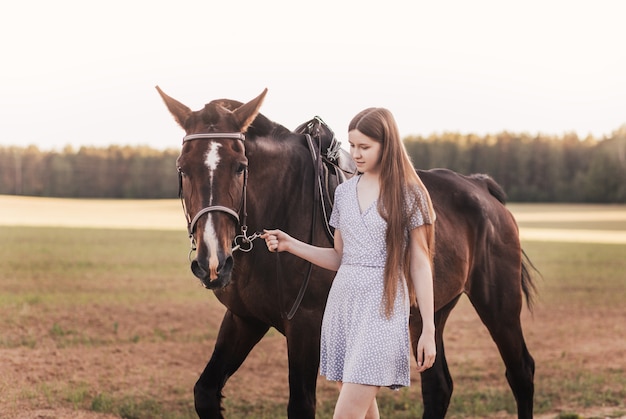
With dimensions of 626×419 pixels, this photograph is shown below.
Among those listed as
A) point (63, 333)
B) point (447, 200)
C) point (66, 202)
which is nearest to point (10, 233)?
point (66, 202)

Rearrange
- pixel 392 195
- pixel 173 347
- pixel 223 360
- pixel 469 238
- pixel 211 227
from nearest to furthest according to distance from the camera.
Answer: pixel 392 195 < pixel 211 227 < pixel 223 360 < pixel 469 238 < pixel 173 347

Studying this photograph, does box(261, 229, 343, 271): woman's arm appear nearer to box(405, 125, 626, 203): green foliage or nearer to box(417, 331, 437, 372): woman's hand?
box(417, 331, 437, 372): woman's hand

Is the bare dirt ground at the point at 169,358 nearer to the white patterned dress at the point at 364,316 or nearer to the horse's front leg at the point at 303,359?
the horse's front leg at the point at 303,359

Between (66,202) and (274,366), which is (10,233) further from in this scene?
(274,366)

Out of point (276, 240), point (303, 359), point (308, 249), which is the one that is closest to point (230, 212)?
point (276, 240)

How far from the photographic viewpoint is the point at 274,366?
10.3m

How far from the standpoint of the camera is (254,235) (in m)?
4.13

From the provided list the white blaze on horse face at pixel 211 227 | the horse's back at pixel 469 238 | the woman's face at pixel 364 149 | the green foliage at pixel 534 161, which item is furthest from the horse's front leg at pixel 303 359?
the green foliage at pixel 534 161

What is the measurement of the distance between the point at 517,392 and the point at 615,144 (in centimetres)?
3963

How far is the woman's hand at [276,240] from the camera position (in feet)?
12.2

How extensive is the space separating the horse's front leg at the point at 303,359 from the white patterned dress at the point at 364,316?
0.62 meters

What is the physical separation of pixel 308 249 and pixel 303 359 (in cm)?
85

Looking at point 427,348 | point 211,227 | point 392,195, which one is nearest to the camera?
point 427,348

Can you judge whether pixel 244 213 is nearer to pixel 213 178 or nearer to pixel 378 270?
pixel 213 178
